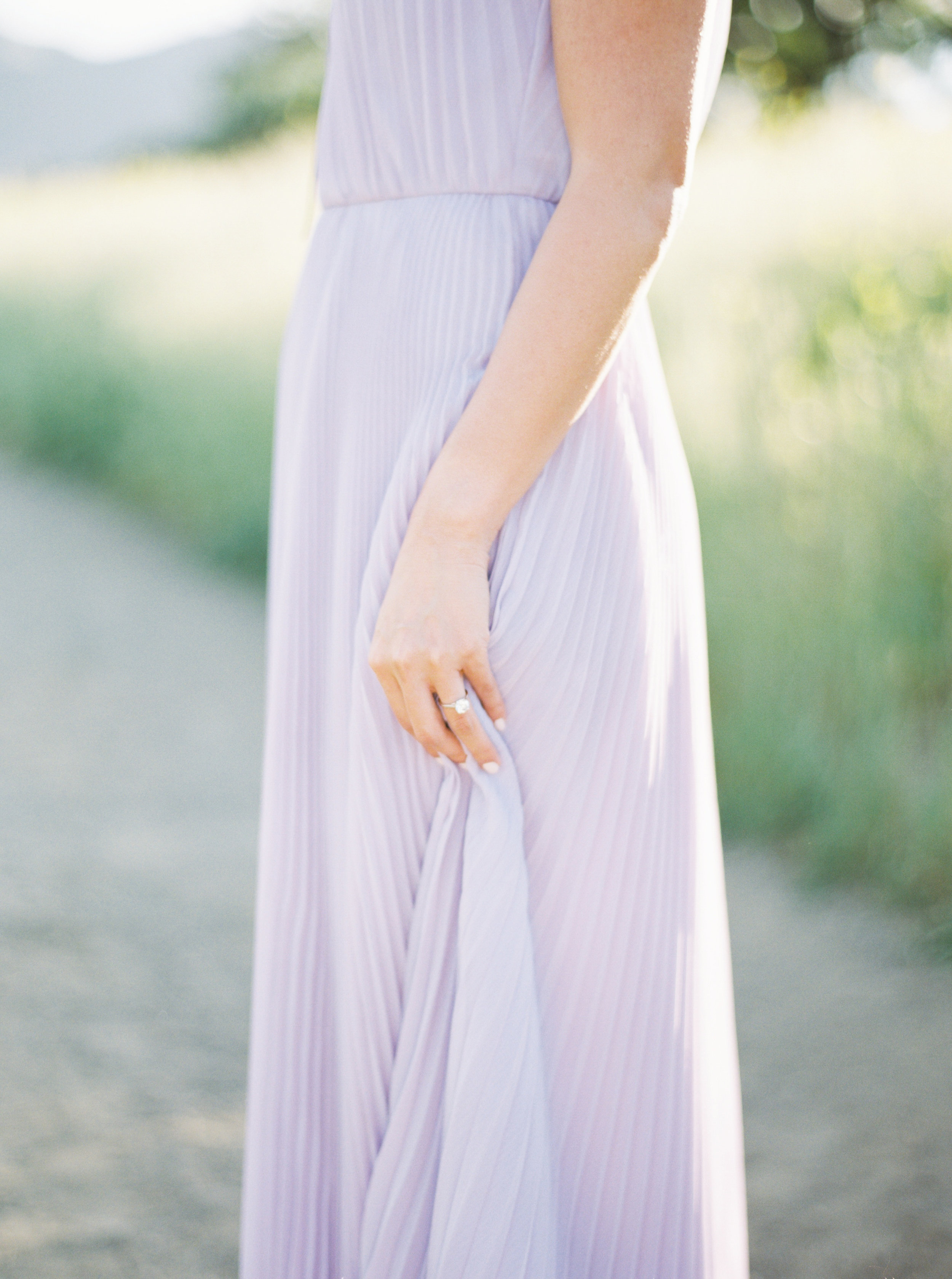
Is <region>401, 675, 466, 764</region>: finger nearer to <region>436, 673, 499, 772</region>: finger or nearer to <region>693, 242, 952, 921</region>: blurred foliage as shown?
<region>436, 673, 499, 772</region>: finger

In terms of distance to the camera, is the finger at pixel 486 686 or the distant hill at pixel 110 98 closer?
the finger at pixel 486 686

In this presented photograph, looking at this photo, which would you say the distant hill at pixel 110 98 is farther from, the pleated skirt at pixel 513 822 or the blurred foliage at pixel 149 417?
the pleated skirt at pixel 513 822

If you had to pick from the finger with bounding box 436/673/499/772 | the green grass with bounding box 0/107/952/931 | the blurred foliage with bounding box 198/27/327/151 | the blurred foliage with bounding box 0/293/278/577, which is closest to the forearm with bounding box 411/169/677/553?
the finger with bounding box 436/673/499/772

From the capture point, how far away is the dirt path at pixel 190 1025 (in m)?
1.94

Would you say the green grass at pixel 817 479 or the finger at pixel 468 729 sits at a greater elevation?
the green grass at pixel 817 479

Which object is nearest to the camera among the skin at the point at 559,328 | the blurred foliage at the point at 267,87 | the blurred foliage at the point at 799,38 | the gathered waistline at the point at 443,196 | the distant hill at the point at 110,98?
the skin at the point at 559,328

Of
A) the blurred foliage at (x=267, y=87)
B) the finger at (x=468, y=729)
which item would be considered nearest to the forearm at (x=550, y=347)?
the finger at (x=468, y=729)

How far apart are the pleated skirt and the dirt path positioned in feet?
1.32

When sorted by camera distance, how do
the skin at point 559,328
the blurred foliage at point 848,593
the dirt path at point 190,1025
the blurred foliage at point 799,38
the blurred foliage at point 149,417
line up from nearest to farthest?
1. the skin at point 559,328
2. the dirt path at point 190,1025
3. the blurred foliage at point 848,593
4. the blurred foliage at point 149,417
5. the blurred foliage at point 799,38

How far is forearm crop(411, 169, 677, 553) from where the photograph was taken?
3.23 ft

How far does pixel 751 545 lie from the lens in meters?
3.76

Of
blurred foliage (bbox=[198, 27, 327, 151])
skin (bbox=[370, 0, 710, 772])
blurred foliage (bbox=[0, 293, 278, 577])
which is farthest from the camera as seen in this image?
blurred foliage (bbox=[198, 27, 327, 151])

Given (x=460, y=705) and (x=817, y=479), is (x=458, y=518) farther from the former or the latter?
(x=817, y=479)

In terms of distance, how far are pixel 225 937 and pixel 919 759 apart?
1.87 meters
